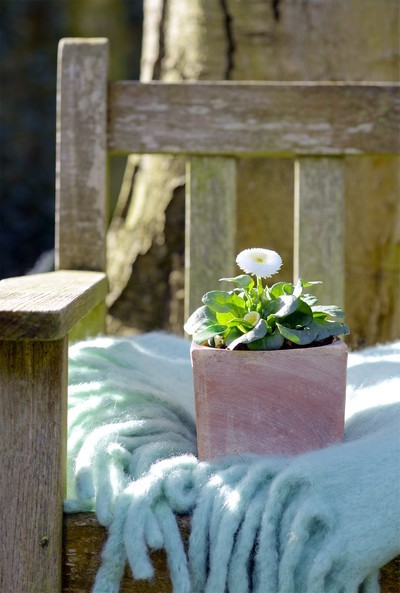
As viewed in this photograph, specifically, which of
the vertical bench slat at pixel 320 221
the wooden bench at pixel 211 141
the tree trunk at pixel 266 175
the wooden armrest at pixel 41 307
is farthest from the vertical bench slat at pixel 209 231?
the wooden armrest at pixel 41 307

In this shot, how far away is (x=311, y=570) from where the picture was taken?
875 mm

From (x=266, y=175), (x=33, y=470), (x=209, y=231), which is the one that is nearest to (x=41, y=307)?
(x=33, y=470)

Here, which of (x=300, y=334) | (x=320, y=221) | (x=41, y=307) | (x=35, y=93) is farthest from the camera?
(x=35, y=93)

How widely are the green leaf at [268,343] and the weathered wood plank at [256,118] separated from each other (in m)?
0.86

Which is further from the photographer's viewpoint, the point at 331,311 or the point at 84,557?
the point at 331,311

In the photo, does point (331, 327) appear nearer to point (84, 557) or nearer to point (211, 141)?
point (84, 557)

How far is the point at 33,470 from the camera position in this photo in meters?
0.97

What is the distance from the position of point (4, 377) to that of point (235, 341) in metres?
0.27

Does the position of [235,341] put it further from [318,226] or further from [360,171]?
[360,171]

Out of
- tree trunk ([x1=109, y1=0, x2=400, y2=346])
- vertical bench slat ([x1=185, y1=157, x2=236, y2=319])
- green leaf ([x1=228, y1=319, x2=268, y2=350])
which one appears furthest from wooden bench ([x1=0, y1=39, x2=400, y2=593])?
green leaf ([x1=228, y1=319, x2=268, y2=350])

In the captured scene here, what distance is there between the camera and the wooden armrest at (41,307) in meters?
0.89

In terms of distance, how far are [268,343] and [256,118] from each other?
90cm

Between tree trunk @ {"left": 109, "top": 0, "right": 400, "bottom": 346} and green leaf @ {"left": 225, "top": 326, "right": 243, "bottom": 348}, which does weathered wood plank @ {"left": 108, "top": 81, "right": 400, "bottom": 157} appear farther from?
green leaf @ {"left": 225, "top": 326, "right": 243, "bottom": 348}

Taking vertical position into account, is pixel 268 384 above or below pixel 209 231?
below
